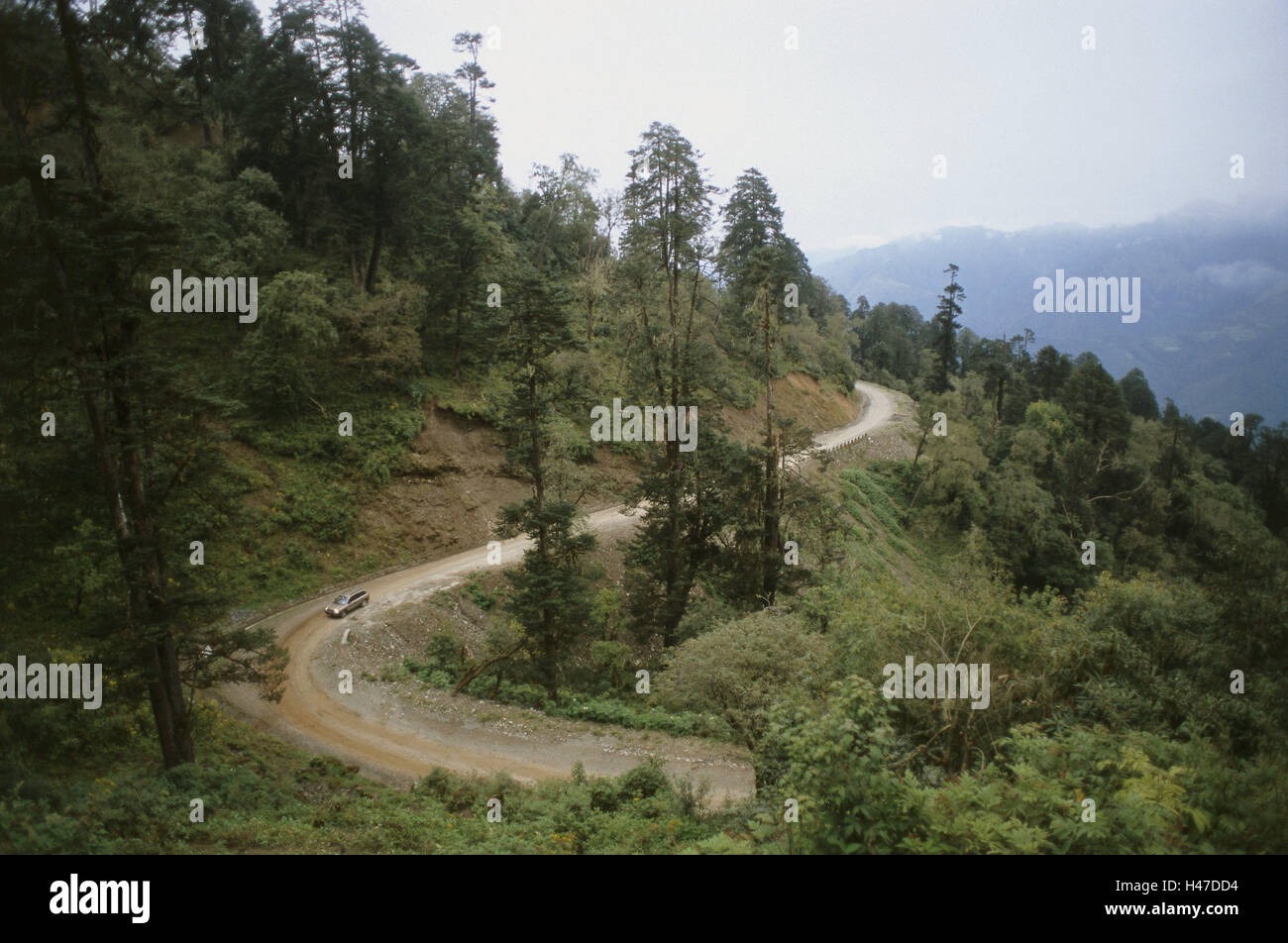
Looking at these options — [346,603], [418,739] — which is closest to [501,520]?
[418,739]

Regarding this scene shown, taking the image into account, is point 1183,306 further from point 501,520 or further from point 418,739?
point 418,739

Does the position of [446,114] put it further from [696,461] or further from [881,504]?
[881,504]

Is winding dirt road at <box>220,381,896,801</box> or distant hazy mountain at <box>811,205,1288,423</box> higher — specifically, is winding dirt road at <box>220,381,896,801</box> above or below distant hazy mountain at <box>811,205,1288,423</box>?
below

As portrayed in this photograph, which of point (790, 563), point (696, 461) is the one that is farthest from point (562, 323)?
point (790, 563)

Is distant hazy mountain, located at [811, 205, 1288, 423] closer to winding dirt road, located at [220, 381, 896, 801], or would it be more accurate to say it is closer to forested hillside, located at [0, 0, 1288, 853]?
forested hillside, located at [0, 0, 1288, 853]

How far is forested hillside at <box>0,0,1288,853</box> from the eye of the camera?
24.8ft

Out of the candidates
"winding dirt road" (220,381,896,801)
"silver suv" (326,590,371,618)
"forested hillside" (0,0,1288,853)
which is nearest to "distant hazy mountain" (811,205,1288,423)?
"forested hillside" (0,0,1288,853)

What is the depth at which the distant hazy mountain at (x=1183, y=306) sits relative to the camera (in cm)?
977

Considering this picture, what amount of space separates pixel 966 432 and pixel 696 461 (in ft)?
79.1

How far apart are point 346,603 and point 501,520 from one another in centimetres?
657

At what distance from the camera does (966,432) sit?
3631cm

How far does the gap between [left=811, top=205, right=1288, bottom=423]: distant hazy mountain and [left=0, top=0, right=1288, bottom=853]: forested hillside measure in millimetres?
2178

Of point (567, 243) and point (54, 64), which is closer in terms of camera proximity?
point (54, 64)
